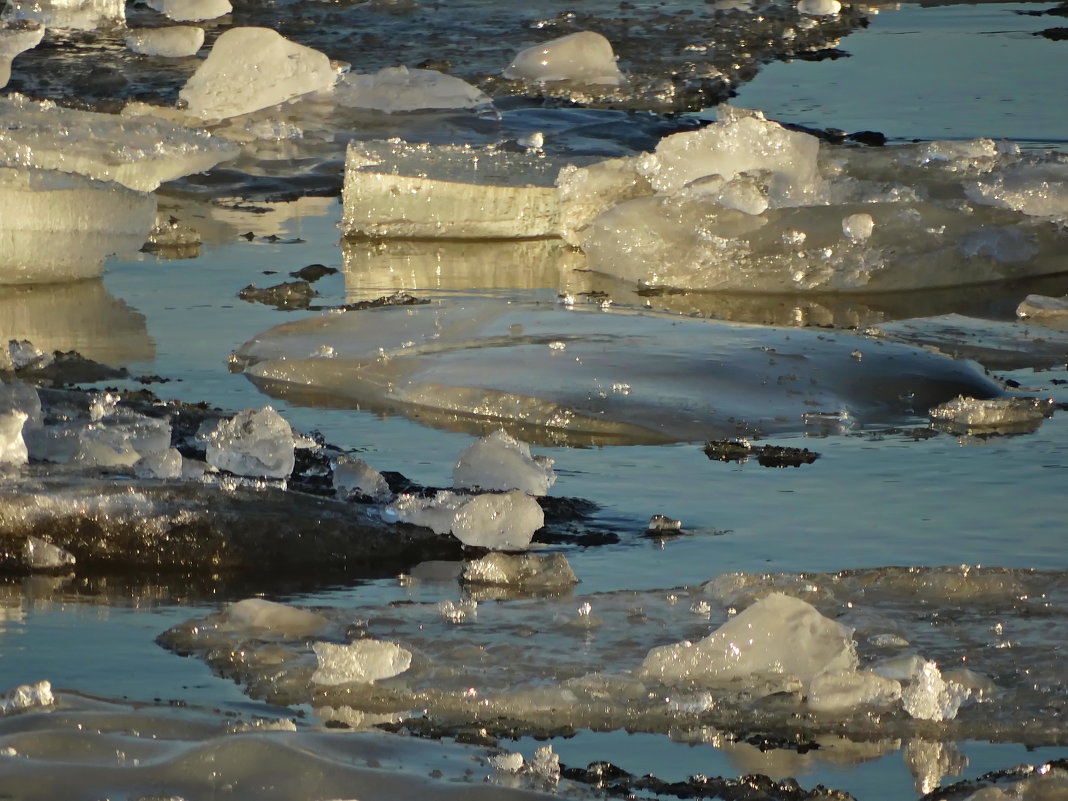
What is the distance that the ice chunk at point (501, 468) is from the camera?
4.25 m

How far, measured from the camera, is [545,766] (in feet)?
9.02

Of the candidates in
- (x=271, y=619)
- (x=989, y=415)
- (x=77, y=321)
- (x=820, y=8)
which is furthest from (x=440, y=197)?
(x=820, y=8)

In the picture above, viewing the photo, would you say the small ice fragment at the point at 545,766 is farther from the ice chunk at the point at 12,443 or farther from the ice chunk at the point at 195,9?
the ice chunk at the point at 195,9

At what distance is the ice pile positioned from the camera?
394 centimetres

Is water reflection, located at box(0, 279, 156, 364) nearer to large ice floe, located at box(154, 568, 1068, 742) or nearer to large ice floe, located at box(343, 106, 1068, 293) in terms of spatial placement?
large ice floe, located at box(343, 106, 1068, 293)

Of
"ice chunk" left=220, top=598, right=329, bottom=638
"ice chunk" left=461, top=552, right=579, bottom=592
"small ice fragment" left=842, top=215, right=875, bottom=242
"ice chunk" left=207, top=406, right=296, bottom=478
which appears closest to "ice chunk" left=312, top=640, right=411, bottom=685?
"ice chunk" left=220, top=598, right=329, bottom=638

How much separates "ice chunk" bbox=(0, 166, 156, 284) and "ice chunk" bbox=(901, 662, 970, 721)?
4.00 meters

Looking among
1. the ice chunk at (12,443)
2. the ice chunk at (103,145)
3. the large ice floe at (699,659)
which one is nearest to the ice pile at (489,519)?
the large ice floe at (699,659)

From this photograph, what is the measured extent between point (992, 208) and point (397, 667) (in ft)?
14.8

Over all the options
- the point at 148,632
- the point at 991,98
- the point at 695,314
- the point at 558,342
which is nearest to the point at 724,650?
the point at 148,632

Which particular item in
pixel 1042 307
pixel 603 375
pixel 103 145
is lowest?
pixel 1042 307

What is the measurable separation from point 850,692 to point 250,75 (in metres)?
7.67

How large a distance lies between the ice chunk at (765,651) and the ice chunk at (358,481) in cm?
117

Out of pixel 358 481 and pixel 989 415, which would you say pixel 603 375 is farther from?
pixel 358 481
